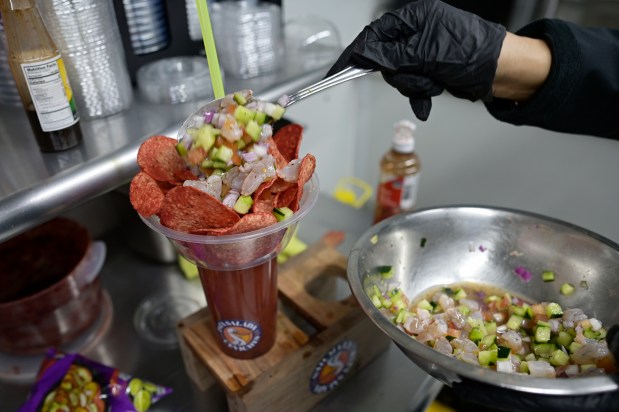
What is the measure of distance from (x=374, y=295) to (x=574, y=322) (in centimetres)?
27

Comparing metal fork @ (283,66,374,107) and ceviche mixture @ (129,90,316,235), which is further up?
metal fork @ (283,66,374,107)

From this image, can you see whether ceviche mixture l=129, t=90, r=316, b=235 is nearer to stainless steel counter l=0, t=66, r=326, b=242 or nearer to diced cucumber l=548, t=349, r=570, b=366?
stainless steel counter l=0, t=66, r=326, b=242

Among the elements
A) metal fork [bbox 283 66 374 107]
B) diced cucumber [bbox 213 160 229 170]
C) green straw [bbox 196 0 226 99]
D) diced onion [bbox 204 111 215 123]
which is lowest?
diced cucumber [bbox 213 160 229 170]

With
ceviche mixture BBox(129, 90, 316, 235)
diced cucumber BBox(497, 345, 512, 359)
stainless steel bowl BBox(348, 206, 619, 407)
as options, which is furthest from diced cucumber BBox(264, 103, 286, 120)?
diced cucumber BBox(497, 345, 512, 359)

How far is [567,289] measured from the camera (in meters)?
0.69

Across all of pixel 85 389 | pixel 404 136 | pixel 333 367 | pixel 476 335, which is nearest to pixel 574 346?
pixel 476 335

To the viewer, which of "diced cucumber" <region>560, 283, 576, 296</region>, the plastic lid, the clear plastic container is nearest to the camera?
"diced cucumber" <region>560, 283, 576, 296</region>

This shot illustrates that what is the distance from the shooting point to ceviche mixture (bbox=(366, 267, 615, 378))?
58cm

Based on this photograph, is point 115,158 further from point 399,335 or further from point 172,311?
point 399,335

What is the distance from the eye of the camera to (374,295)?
25.2 inches

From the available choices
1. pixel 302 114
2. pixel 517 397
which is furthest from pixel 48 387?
pixel 302 114

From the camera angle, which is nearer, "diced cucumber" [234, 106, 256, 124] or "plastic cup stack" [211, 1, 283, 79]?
"diced cucumber" [234, 106, 256, 124]

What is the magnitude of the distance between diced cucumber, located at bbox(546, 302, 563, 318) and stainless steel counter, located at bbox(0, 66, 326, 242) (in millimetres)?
638

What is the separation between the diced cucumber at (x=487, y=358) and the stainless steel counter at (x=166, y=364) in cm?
20
